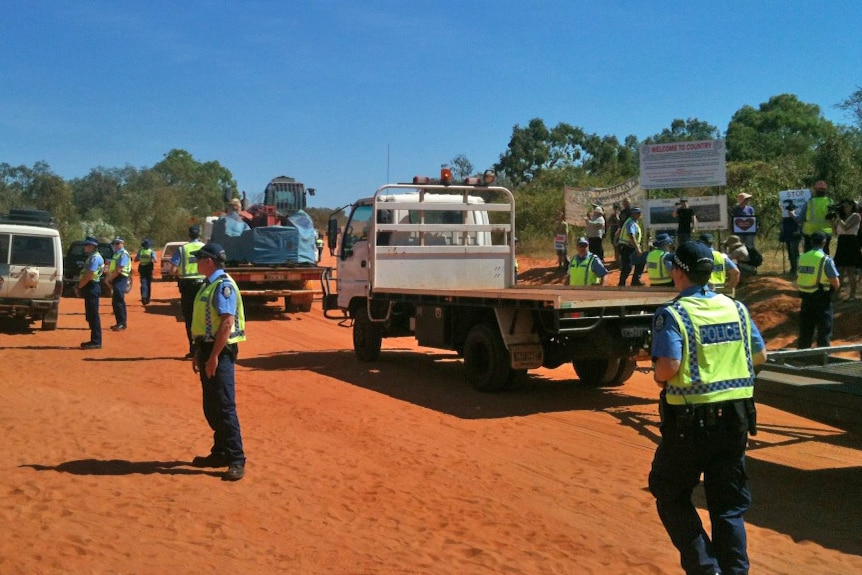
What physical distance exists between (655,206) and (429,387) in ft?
33.8

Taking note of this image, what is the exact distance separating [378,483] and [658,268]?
651 centimetres

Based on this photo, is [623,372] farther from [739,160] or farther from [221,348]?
[739,160]

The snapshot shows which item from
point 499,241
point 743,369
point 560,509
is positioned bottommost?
point 560,509

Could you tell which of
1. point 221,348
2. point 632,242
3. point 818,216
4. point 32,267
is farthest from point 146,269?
point 221,348

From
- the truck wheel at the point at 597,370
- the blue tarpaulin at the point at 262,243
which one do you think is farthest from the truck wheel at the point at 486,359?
the blue tarpaulin at the point at 262,243

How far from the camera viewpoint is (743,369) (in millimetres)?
4238

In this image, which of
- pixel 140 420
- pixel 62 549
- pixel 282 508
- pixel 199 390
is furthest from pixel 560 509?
pixel 199 390

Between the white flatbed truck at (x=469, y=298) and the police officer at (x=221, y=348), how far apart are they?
363cm

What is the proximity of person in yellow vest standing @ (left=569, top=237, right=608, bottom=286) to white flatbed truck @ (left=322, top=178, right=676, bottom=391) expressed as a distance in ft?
1.60

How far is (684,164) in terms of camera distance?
1870 cm

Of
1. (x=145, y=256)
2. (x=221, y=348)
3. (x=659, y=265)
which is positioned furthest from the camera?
(x=145, y=256)

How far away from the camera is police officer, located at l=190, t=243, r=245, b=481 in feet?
21.6

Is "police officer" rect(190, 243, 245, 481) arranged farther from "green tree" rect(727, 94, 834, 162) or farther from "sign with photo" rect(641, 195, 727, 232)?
"green tree" rect(727, 94, 834, 162)

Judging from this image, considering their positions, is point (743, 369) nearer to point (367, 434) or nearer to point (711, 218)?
point (367, 434)
